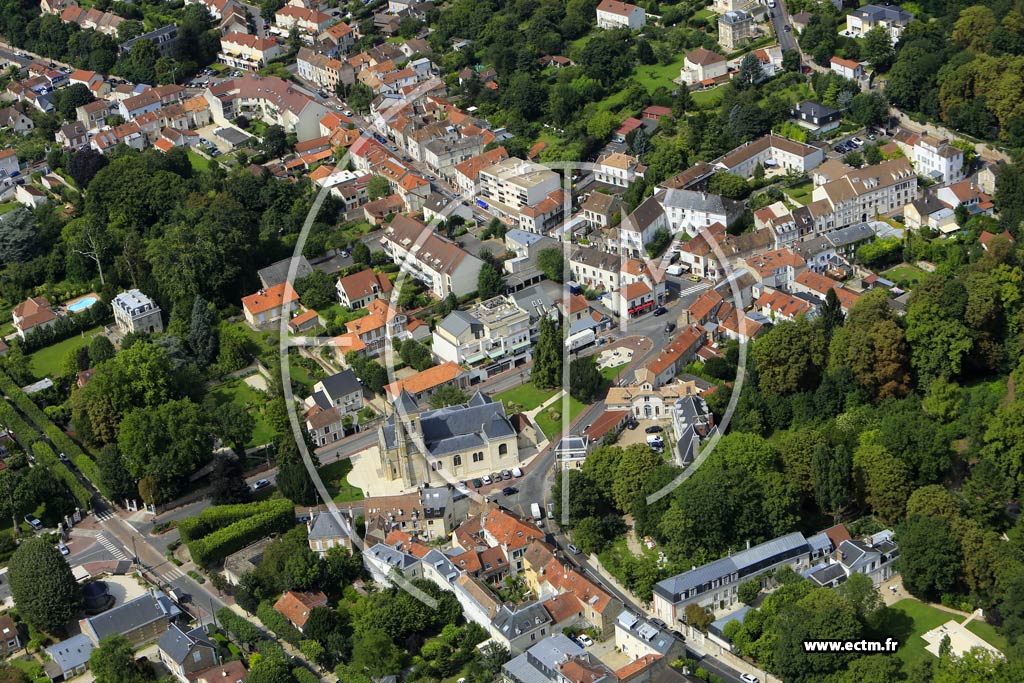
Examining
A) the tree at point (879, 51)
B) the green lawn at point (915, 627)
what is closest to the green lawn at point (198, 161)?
the tree at point (879, 51)

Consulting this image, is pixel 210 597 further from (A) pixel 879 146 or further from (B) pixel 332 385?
(A) pixel 879 146

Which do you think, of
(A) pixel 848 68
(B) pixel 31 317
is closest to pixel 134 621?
(B) pixel 31 317

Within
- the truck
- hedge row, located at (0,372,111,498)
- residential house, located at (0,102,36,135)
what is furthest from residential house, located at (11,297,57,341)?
the truck

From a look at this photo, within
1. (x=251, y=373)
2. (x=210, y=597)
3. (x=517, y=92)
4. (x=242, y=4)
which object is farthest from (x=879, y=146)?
(x=242, y=4)

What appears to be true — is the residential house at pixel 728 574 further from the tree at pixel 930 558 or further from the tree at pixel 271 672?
the tree at pixel 271 672

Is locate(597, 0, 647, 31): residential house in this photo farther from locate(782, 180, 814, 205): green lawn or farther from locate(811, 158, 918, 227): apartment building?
locate(811, 158, 918, 227): apartment building

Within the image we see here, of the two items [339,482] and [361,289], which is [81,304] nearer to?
[361,289]
